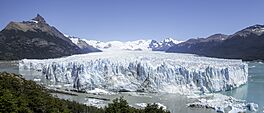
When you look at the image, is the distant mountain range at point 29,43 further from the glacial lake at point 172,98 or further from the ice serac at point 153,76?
the glacial lake at point 172,98

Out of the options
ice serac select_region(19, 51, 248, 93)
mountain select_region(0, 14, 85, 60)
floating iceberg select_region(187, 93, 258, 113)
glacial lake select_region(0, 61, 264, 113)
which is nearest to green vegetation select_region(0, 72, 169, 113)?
glacial lake select_region(0, 61, 264, 113)

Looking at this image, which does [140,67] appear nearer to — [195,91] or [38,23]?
[195,91]

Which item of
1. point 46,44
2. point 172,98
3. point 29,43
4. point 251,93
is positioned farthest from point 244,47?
point 172,98

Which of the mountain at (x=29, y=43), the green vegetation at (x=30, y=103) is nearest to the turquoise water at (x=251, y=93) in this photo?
the green vegetation at (x=30, y=103)

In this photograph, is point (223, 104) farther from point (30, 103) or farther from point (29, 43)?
point (29, 43)

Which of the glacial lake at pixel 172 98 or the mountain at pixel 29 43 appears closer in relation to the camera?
the glacial lake at pixel 172 98

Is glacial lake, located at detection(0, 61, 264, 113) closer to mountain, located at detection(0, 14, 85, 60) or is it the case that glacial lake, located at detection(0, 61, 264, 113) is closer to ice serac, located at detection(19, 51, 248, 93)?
ice serac, located at detection(19, 51, 248, 93)

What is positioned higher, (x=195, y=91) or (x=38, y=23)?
(x=38, y=23)

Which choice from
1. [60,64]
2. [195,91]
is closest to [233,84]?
[195,91]
